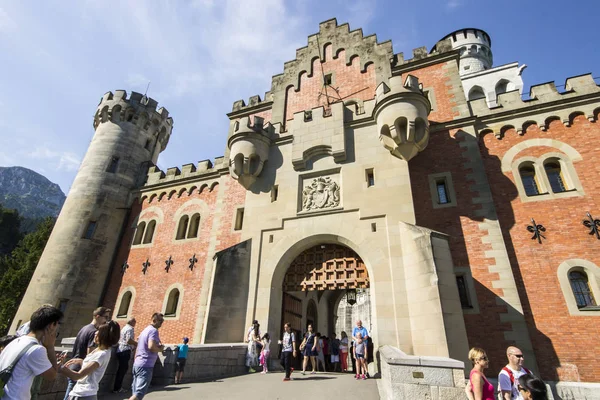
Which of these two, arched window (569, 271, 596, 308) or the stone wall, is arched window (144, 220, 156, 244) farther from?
arched window (569, 271, 596, 308)

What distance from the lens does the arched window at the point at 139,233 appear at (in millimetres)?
18000

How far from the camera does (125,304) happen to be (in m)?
16.2

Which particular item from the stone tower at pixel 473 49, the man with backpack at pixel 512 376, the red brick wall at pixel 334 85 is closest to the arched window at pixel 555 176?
the red brick wall at pixel 334 85

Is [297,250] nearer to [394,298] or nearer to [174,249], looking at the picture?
[394,298]

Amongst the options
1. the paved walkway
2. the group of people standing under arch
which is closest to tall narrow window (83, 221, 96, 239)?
the group of people standing under arch

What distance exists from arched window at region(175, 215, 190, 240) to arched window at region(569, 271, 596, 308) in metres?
16.5

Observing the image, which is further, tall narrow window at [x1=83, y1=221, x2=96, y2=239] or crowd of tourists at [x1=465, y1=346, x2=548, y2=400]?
tall narrow window at [x1=83, y1=221, x2=96, y2=239]

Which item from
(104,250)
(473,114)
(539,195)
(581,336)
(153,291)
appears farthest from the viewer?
(104,250)

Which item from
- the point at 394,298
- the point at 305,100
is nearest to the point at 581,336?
the point at 394,298

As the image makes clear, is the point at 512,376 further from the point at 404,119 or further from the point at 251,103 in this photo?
the point at 251,103

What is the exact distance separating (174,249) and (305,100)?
1053 centimetres

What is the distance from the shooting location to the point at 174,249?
16469 millimetres

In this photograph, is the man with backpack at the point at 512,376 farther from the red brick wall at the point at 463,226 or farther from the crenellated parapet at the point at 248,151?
the crenellated parapet at the point at 248,151

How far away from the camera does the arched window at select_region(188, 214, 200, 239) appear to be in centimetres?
1669
